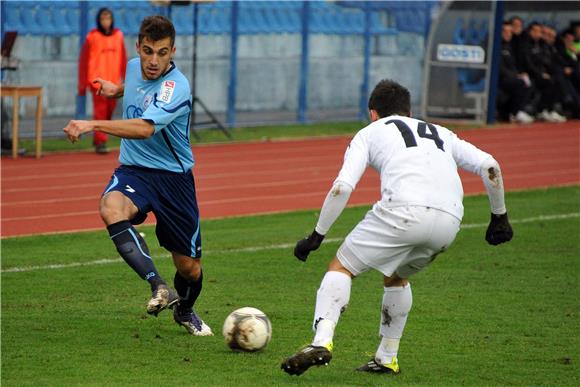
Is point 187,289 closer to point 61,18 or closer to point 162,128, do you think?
point 162,128

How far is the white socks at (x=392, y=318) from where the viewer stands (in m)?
7.11

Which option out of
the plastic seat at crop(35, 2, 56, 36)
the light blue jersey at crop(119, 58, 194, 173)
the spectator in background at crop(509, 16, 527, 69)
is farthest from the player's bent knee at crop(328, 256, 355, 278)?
the spectator in background at crop(509, 16, 527, 69)

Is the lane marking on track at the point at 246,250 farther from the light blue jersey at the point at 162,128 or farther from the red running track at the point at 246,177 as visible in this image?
the light blue jersey at the point at 162,128

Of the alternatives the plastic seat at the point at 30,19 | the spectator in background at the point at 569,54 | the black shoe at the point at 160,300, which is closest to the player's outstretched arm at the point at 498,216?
the black shoe at the point at 160,300

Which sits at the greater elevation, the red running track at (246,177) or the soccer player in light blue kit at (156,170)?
the soccer player in light blue kit at (156,170)

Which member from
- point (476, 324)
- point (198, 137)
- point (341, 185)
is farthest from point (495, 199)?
point (198, 137)

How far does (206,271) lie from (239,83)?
13.8m

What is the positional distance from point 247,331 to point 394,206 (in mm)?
1417

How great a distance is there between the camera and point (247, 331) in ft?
24.8

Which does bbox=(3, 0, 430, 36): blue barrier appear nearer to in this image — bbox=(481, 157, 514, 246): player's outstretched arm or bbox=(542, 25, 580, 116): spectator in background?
bbox=(542, 25, 580, 116): spectator in background

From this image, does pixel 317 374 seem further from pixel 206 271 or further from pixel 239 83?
pixel 239 83

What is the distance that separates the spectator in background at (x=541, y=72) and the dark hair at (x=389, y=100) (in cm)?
1947

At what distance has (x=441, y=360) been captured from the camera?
765 cm

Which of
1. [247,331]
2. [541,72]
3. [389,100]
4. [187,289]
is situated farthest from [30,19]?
[389,100]
